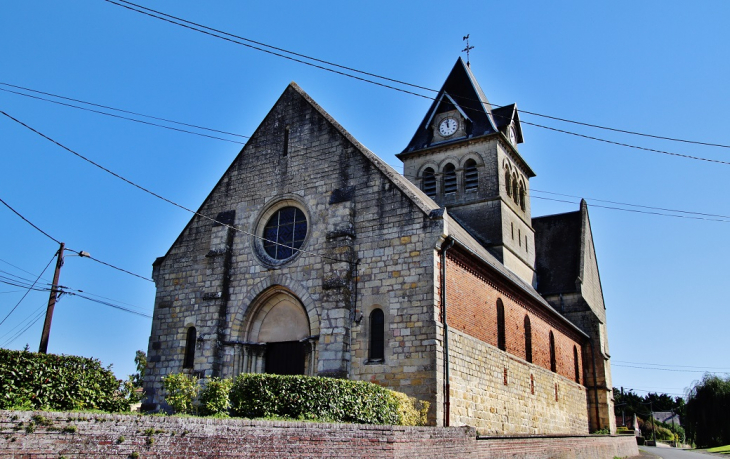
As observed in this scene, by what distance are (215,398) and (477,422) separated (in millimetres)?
7639

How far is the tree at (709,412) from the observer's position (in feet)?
146

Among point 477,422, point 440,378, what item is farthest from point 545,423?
point 440,378

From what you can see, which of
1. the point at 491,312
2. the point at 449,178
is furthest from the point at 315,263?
the point at 449,178

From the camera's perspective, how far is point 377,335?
17.2m

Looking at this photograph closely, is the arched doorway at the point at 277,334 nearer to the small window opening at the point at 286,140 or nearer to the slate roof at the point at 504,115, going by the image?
the small window opening at the point at 286,140

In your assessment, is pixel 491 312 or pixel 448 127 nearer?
pixel 491 312

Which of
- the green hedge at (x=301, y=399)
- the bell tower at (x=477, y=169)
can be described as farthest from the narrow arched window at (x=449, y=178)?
the green hedge at (x=301, y=399)

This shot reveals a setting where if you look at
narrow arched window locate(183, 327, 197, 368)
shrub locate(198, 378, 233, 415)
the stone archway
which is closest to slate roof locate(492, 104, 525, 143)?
the stone archway

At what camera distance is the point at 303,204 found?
781 inches

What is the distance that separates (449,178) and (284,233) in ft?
42.3

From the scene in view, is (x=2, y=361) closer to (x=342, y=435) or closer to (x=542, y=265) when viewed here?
(x=342, y=435)

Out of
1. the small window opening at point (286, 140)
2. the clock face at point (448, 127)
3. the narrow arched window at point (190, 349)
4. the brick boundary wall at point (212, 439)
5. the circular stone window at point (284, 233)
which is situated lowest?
the brick boundary wall at point (212, 439)

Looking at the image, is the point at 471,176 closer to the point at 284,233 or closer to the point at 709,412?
the point at 284,233

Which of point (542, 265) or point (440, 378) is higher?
point (542, 265)
